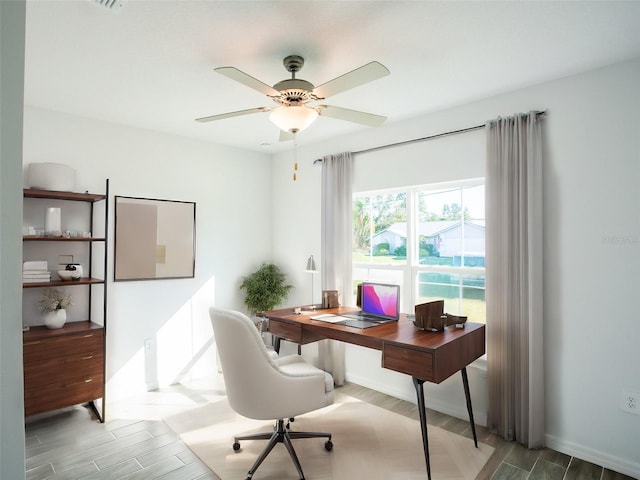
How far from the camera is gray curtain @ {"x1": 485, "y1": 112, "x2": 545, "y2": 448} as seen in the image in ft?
8.55

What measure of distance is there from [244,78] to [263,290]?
2.81 metres

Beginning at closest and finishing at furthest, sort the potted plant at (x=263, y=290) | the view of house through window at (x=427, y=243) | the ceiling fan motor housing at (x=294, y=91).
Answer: the ceiling fan motor housing at (x=294, y=91)
the view of house through window at (x=427, y=243)
the potted plant at (x=263, y=290)

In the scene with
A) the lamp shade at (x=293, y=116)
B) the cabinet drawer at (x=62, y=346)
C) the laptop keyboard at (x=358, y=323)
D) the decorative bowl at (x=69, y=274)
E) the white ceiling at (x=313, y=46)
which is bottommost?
the cabinet drawer at (x=62, y=346)

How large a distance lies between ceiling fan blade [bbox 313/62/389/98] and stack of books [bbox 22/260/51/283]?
8.34 feet

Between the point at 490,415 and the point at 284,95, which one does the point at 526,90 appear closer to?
the point at 284,95

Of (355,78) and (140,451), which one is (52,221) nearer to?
(140,451)

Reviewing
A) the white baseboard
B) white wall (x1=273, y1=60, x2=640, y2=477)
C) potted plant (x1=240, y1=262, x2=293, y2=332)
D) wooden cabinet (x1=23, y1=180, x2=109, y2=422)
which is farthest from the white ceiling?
the white baseboard

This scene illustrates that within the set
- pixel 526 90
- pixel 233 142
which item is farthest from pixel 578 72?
pixel 233 142

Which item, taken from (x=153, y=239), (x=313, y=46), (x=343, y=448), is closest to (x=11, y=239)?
(x=313, y=46)

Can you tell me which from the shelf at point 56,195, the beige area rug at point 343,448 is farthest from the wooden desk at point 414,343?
the shelf at point 56,195

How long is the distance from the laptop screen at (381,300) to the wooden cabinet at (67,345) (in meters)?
2.16

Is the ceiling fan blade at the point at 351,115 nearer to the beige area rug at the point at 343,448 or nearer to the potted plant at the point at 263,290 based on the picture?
the beige area rug at the point at 343,448

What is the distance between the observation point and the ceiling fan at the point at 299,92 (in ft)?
6.13

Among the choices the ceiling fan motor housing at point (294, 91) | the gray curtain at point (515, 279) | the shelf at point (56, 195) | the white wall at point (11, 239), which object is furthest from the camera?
the shelf at point (56, 195)
